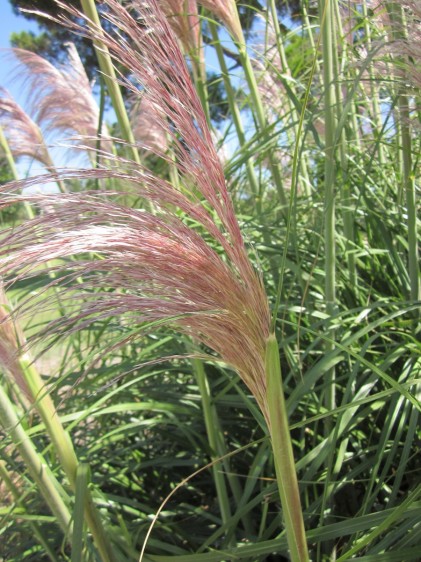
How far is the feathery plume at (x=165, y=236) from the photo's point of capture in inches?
30.2

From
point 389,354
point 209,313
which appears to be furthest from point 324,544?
point 209,313

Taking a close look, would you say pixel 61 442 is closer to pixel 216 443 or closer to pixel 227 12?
pixel 216 443

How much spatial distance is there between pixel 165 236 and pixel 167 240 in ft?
0.04

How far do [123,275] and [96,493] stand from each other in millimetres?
996

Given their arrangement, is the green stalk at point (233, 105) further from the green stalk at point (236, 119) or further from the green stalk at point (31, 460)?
the green stalk at point (31, 460)

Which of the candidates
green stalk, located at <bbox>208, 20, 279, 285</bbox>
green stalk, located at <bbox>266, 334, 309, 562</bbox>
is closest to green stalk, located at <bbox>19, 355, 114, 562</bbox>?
green stalk, located at <bbox>266, 334, 309, 562</bbox>

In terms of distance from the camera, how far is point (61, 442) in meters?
1.25

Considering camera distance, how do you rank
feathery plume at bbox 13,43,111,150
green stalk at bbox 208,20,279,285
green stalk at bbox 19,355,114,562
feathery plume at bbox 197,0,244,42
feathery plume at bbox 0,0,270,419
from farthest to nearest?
feathery plume at bbox 13,43,111,150 < green stalk at bbox 208,20,279,285 < feathery plume at bbox 197,0,244,42 < green stalk at bbox 19,355,114,562 < feathery plume at bbox 0,0,270,419

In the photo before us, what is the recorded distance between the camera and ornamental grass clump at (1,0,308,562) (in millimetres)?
769

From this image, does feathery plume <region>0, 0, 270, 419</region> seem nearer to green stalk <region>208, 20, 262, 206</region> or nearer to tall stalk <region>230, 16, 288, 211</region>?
tall stalk <region>230, 16, 288, 211</region>

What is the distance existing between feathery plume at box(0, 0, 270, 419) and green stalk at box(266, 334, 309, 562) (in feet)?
0.13

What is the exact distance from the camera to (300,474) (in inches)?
64.2

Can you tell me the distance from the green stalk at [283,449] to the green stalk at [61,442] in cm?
54

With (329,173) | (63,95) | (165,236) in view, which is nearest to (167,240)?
(165,236)
